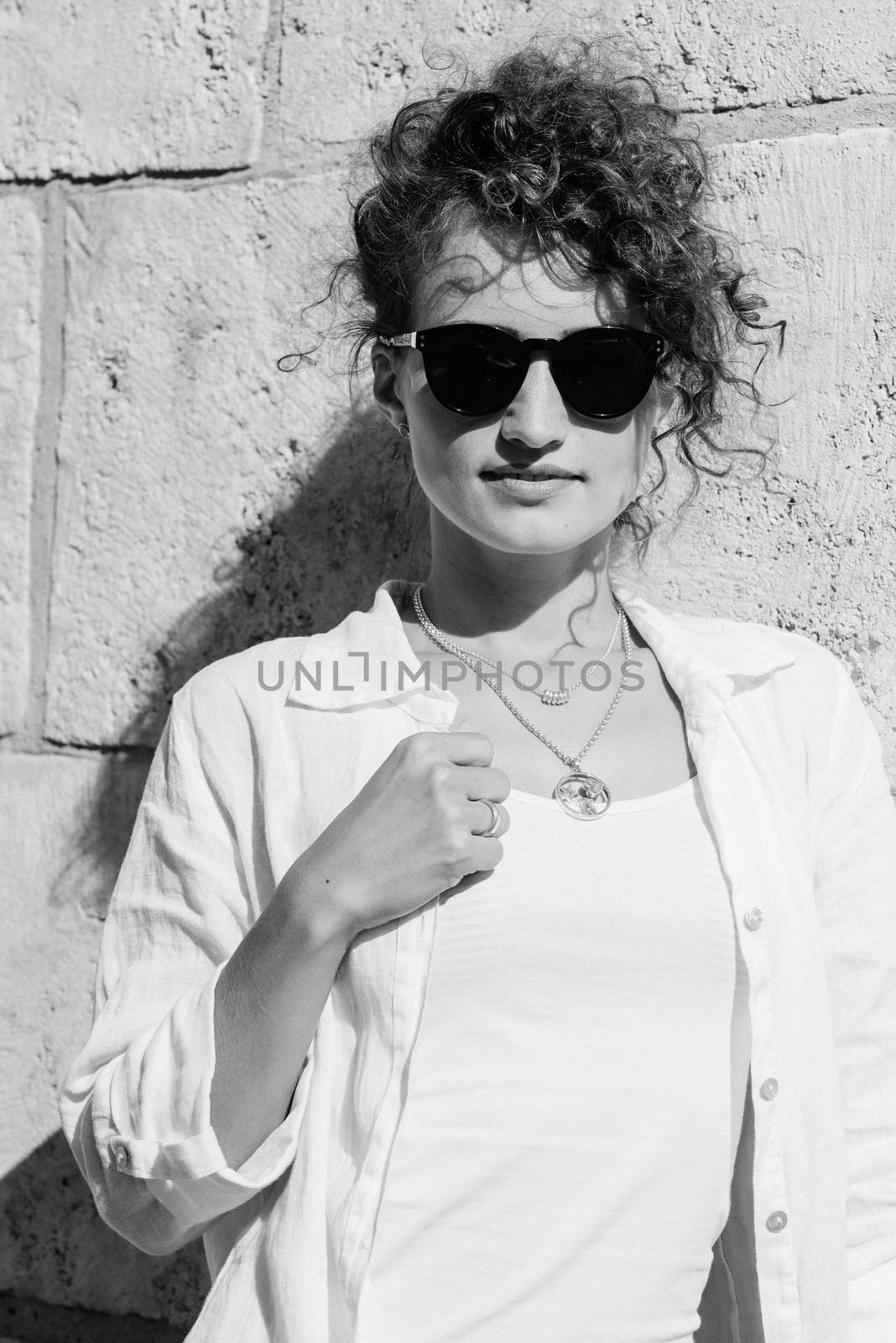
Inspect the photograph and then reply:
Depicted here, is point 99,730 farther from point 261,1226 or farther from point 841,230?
point 841,230

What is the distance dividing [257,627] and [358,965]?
95 centimetres

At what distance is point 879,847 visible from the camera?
165 cm

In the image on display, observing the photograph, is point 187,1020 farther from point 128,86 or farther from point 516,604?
point 128,86

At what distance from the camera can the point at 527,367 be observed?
1.50 metres

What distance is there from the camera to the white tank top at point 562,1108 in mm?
1412

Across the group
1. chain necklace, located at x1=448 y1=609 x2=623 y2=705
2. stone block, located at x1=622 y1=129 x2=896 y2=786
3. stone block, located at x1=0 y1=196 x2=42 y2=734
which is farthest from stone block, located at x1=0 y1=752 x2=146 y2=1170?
stone block, located at x1=622 y1=129 x2=896 y2=786

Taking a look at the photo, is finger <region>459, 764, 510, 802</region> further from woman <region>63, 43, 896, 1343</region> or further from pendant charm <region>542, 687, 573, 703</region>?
pendant charm <region>542, 687, 573, 703</region>

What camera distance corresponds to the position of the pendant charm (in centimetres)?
168

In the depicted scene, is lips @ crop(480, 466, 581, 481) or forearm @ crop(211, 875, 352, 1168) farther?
lips @ crop(480, 466, 581, 481)

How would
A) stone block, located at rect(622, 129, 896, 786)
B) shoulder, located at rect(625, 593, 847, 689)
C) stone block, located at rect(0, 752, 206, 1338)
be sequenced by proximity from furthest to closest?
stone block, located at rect(0, 752, 206, 1338), stone block, located at rect(622, 129, 896, 786), shoulder, located at rect(625, 593, 847, 689)

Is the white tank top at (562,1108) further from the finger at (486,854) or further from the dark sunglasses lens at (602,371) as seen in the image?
the dark sunglasses lens at (602,371)

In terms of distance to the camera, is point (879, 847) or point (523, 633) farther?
point (523, 633)

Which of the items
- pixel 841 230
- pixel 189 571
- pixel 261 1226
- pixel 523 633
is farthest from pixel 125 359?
pixel 261 1226

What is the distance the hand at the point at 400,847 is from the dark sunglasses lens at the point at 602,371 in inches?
17.7
